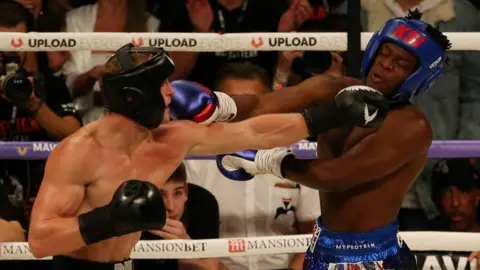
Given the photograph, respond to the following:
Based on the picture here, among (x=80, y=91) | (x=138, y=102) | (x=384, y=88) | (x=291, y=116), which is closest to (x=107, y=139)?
(x=138, y=102)

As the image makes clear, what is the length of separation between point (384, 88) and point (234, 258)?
1.26 meters

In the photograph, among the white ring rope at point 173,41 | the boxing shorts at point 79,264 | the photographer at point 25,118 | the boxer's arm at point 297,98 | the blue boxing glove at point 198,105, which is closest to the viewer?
the boxing shorts at point 79,264

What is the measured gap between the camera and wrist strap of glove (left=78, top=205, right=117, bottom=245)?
176 cm

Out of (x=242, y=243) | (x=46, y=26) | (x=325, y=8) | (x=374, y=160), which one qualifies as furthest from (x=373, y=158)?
(x=46, y=26)

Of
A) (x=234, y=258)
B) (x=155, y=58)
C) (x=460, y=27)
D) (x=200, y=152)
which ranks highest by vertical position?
(x=460, y=27)

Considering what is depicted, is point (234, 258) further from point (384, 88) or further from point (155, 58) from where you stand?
point (155, 58)

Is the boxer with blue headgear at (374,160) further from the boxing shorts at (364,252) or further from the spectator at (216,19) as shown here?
the spectator at (216,19)

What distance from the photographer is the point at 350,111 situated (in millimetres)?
1994

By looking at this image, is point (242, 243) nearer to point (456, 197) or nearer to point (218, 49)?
point (218, 49)

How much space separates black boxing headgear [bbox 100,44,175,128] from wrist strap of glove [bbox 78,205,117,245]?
10.4 inches

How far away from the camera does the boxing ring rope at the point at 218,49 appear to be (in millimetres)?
2850

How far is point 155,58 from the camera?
6.20ft

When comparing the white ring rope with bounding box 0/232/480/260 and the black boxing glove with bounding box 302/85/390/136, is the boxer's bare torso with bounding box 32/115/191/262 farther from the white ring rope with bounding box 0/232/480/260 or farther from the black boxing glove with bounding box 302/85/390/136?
the white ring rope with bounding box 0/232/480/260

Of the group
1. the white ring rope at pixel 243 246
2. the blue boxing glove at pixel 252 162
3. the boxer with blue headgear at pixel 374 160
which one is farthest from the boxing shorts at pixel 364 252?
the white ring rope at pixel 243 246
